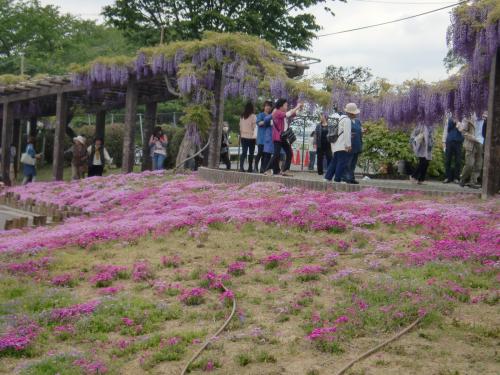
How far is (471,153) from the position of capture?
1523 centimetres

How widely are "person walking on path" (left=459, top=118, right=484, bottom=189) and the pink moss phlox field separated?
3822mm

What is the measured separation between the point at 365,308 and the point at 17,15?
1449 inches

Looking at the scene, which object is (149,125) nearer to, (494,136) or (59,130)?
(59,130)

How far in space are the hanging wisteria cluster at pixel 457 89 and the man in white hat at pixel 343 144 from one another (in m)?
2.07

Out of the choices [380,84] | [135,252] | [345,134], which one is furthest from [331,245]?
[380,84]

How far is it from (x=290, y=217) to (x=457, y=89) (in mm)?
5942

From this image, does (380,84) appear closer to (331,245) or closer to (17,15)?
(331,245)

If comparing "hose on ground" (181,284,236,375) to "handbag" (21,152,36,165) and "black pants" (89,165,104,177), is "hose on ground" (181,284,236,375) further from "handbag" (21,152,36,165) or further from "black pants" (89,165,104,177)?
"handbag" (21,152,36,165)

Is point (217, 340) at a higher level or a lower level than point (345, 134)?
lower

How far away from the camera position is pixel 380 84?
1703 cm

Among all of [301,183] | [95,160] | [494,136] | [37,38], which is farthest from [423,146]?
[37,38]

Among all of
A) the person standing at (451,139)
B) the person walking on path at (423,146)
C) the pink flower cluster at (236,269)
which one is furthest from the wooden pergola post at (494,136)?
the pink flower cluster at (236,269)

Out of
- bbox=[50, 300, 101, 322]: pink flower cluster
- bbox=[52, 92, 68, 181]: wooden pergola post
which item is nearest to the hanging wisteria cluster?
bbox=[50, 300, 101, 322]: pink flower cluster

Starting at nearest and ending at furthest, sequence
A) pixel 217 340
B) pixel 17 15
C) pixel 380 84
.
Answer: pixel 217 340
pixel 380 84
pixel 17 15
